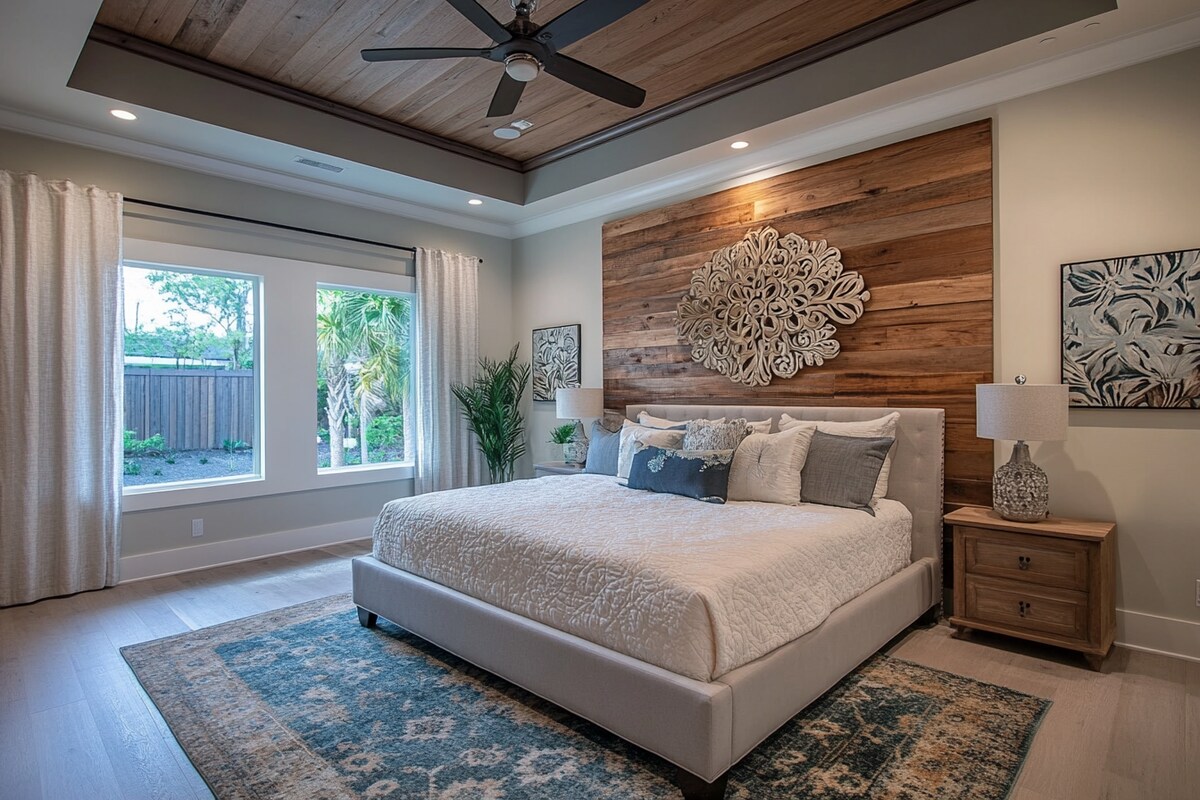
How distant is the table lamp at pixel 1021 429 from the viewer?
111 inches

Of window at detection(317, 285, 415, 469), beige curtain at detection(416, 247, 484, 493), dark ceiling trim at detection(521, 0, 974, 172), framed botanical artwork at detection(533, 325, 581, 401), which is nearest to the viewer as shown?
dark ceiling trim at detection(521, 0, 974, 172)

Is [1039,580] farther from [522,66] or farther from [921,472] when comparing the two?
[522,66]

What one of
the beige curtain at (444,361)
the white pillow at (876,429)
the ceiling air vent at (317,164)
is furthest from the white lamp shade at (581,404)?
the ceiling air vent at (317,164)

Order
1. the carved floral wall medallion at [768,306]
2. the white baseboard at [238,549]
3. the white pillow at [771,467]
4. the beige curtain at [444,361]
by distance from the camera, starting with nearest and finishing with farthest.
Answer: the white pillow at [771,467] < the carved floral wall medallion at [768,306] < the white baseboard at [238,549] < the beige curtain at [444,361]

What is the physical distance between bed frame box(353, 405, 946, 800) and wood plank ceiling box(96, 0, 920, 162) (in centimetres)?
209

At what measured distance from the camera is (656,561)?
2.18m

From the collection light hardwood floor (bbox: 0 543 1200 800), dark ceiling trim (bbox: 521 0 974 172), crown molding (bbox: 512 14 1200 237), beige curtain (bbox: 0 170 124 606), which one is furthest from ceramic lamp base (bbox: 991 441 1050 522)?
beige curtain (bbox: 0 170 124 606)

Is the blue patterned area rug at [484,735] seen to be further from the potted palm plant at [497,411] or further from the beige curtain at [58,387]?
the potted palm plant at [497,411]

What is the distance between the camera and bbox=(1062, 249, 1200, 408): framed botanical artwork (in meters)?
2.79

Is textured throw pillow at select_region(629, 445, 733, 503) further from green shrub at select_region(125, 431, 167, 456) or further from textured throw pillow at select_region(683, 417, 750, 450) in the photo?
green shrub at select_region(125, 431, 167, 456)

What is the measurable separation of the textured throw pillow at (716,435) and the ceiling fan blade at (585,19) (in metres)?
2.15

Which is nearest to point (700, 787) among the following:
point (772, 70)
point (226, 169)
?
point (772, 70)

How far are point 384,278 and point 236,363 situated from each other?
132 centimetres

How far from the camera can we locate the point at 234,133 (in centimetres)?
391
